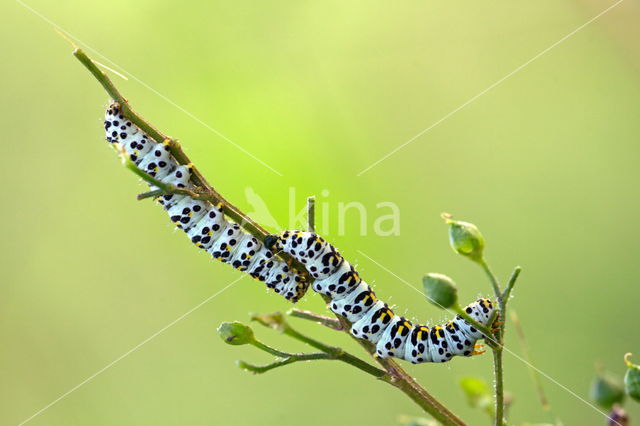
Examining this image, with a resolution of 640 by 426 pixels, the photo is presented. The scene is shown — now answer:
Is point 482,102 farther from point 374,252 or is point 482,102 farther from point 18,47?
point 18,47

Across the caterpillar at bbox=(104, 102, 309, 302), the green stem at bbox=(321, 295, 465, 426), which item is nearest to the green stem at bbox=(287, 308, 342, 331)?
the green stem at bbox=(321, 295, 465, 426)

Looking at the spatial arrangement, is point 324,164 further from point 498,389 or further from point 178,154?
point 498,389

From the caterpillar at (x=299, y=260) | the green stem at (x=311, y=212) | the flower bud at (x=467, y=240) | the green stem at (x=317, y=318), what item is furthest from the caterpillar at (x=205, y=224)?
the flower bud at (x=467, y=240)

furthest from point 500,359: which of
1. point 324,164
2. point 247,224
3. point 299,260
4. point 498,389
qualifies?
point 324,164

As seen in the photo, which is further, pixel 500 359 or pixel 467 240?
pixel 467 240

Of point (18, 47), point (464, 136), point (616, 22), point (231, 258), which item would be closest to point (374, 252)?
point (464, 136)

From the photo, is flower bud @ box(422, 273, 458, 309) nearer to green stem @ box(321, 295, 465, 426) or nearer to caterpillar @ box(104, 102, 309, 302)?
green stem @ box(321, 295, 465, 426)
